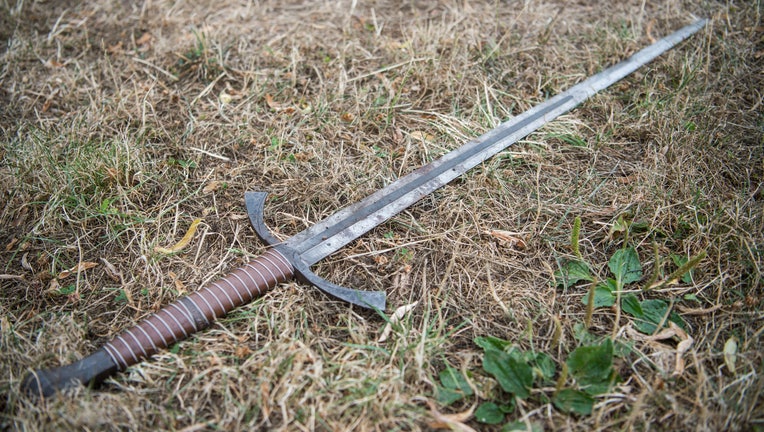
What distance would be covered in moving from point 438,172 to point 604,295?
87cm

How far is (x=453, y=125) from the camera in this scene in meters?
2.84

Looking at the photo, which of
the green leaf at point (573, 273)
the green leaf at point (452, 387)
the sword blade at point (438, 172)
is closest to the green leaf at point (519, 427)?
the green leaf at point (452, 387)

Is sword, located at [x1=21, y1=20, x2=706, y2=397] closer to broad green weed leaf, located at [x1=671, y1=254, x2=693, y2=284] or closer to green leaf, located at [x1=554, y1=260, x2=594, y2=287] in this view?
green leaf, located at [x1=554, y1=260, x2=594, y2=287]

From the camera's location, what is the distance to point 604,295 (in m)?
2.16

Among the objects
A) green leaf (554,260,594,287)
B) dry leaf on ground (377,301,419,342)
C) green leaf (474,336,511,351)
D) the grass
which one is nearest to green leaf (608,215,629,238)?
the grass

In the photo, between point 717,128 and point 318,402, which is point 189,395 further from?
point 717,128

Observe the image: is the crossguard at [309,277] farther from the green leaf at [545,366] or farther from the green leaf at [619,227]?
the green leaf at [619,227]

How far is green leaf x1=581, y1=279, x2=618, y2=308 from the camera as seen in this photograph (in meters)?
2.14

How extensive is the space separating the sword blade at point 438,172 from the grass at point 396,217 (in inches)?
2.8

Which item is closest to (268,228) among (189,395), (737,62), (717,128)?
(189,395)

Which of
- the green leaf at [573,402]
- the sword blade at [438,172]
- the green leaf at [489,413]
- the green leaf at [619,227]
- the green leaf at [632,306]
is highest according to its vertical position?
the sword blade at [438,172]

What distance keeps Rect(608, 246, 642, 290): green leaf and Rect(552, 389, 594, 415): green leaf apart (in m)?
0.55

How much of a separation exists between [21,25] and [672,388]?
3905mm

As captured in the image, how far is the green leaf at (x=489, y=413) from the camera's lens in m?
1.81
